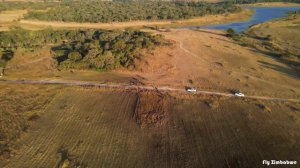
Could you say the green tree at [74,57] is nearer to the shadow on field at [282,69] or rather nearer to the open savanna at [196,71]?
the open savanna at [196,71]

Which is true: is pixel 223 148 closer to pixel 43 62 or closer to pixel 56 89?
pixel 56 89

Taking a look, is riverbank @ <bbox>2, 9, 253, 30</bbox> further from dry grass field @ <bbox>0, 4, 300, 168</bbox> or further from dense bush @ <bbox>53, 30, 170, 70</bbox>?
dry grass field @ <bbox>0, 4, 300, 168</bbox>

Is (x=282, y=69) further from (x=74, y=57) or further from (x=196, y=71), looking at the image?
(x=74, y=57)

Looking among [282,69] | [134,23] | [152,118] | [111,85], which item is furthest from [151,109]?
[134,23]

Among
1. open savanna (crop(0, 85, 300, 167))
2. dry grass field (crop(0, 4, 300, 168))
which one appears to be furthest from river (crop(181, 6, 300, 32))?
open savanna (crop(0, 85, 300, 167))

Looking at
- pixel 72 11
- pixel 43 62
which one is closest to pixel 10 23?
pixel 72 11

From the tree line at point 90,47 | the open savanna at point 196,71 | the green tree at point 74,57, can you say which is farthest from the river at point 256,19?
the green tree at point 74,57
